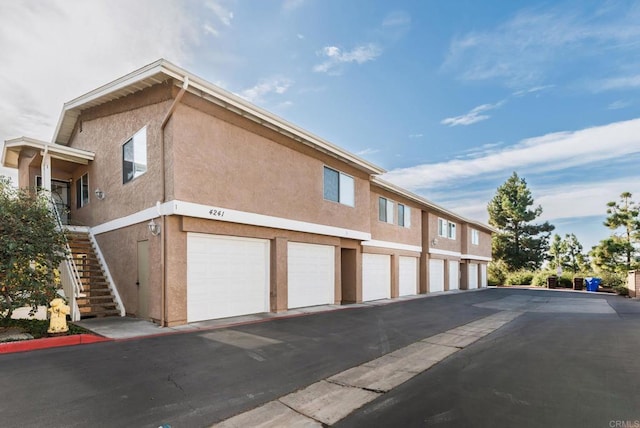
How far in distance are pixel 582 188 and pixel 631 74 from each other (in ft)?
62.1

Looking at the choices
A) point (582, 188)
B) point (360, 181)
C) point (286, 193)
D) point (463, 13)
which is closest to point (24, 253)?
point (286, 193)

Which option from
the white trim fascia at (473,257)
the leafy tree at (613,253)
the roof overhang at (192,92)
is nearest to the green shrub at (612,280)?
the leafy tree at (613,253)

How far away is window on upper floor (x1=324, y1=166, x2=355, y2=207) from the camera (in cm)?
1509

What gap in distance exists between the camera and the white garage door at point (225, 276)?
991cm

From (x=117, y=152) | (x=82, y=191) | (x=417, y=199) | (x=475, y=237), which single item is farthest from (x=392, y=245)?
(x=475, y=237)

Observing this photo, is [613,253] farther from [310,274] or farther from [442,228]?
[310,274]

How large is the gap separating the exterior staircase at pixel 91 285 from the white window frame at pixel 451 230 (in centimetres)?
2348

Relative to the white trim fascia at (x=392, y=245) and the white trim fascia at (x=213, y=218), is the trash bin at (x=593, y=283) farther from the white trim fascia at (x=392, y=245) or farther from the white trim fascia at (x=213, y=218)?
the white trim fascia at (x=213, y=218)

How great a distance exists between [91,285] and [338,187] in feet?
31.7

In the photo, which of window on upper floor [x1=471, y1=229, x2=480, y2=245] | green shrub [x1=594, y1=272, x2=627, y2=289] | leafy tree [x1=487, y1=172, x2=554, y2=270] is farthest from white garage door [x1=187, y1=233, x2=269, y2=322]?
leafy tree [x1=487, y1=172, x2=554, y2=270]

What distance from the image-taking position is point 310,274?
14.2 meters

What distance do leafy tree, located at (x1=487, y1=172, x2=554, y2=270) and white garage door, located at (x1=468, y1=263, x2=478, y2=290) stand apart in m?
16.9

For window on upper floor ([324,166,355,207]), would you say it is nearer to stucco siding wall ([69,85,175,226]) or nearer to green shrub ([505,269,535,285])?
stucco siding wall ([69,85,175,226])

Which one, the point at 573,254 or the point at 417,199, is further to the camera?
the point at 573,254
